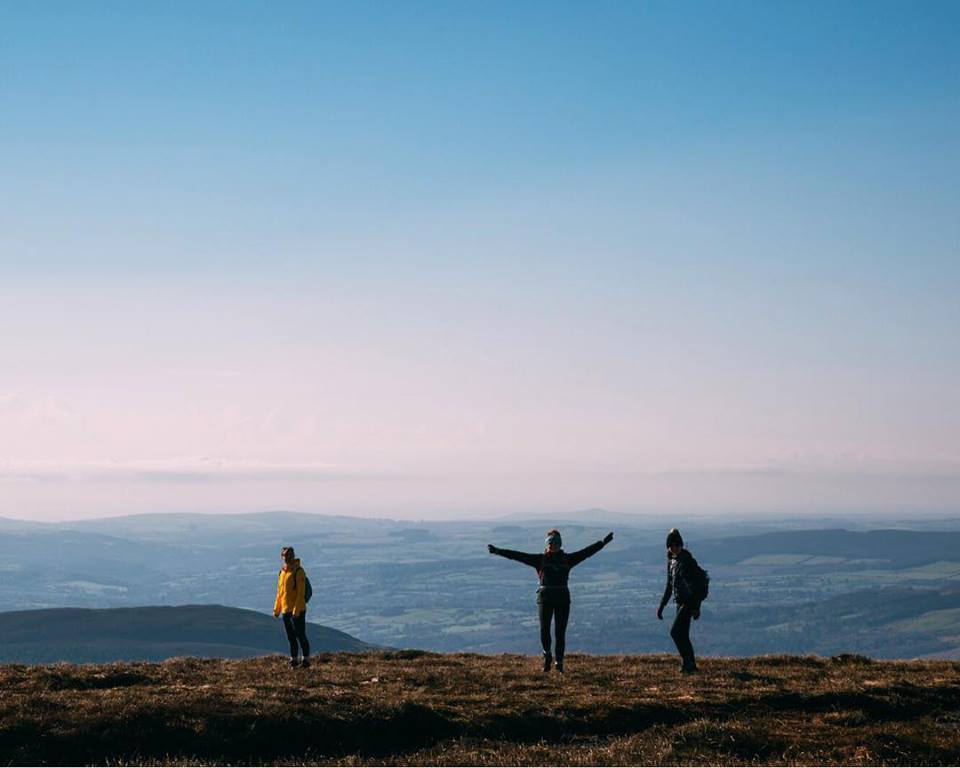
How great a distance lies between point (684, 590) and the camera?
23625 millimetres

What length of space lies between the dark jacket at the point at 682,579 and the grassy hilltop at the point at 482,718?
6.23ft

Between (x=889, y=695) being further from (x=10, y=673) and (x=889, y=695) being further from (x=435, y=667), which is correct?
(x=10, y=673)

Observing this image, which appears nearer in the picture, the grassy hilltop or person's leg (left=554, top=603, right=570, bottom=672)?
the grassy hilltop

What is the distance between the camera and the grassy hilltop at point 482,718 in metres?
15.6

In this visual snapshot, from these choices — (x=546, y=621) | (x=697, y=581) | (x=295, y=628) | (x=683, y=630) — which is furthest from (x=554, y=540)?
(x=295, y=628)

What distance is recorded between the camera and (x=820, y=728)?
17.1 metres

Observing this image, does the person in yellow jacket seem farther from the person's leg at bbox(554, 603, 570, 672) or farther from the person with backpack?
the person with backpack

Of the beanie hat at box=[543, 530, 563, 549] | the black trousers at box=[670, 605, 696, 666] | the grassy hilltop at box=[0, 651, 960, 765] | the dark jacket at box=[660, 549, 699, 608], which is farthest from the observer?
the beanie hat at box=[543, 530, 563, 549]

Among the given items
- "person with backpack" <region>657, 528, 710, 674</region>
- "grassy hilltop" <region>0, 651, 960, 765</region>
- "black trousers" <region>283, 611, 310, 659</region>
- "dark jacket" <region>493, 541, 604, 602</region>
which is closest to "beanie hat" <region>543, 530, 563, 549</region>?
"dark jacket" <region>493, 541, 604, 602</region>

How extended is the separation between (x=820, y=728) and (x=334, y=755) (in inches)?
347

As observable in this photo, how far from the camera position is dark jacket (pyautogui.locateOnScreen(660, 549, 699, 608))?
23.5 metres

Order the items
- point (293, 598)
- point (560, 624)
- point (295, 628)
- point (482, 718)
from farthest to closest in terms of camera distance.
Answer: point (295, 628) → point (293, 598) → point (560, 624) → point (482, 718)

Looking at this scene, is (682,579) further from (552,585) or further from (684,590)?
(552,585)

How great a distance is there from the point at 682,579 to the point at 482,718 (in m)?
7.81
